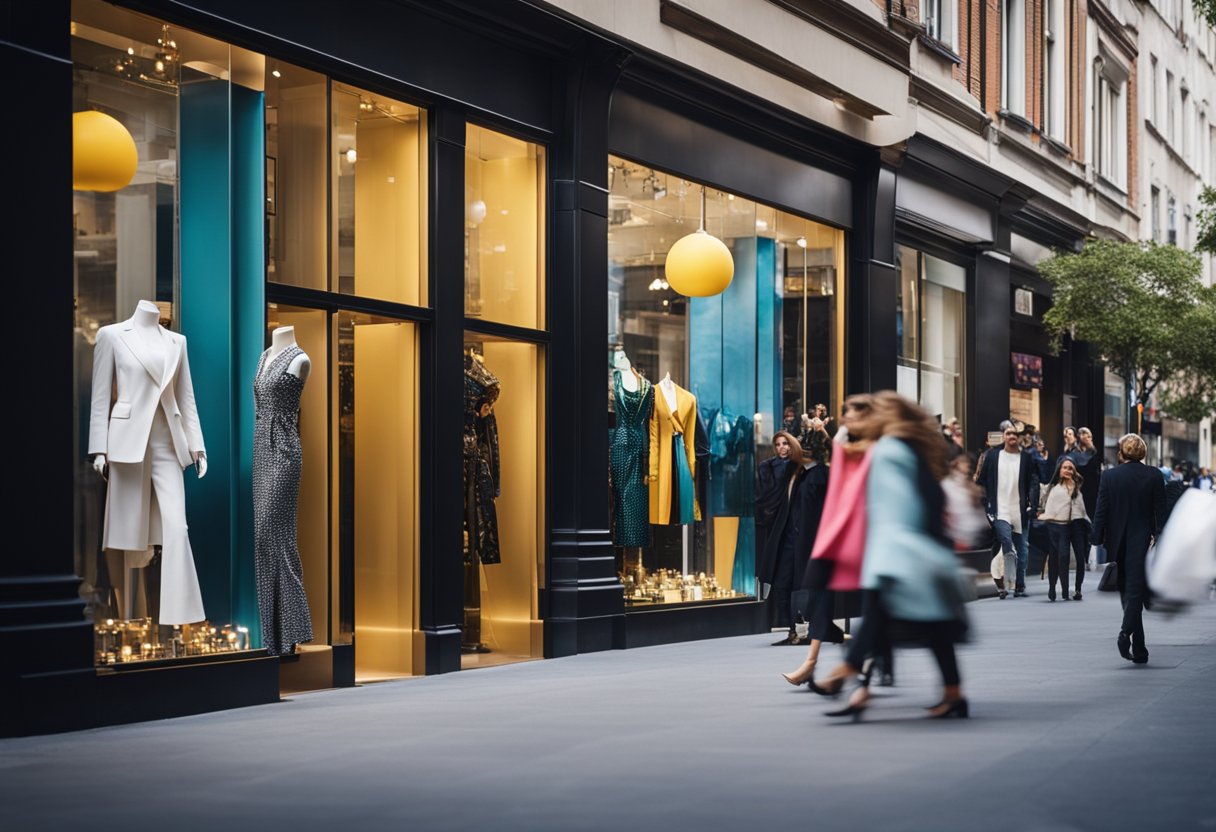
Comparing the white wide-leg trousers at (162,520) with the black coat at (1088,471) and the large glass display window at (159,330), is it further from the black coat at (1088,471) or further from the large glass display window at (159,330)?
the black coat at (1088,471)

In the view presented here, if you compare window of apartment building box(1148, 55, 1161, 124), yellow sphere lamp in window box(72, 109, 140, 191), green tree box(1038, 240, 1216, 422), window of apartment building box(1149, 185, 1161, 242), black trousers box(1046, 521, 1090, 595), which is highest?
window of apartment building box(1148, 55, 1161, 124)

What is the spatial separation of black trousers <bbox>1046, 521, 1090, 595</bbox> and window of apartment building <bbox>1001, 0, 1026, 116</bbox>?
692 cm

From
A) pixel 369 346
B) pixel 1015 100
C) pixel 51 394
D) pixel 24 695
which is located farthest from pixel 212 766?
pixel 1015 100

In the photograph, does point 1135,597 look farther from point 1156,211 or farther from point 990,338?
point 1156,211

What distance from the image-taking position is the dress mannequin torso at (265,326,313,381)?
10805 mm

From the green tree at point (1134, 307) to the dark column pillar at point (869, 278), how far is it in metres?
7.39

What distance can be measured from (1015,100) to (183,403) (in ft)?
59.1

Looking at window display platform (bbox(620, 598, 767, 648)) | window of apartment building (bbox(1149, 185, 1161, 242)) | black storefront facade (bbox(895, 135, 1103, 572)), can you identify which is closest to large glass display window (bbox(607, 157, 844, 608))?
window display platform (bbox(620, 598, 767, 648))

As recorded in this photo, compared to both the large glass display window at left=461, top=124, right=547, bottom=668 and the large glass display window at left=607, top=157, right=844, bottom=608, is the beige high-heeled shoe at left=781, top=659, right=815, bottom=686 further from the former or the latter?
the large glass display window at left=607, top=157, right=844, bottom=608

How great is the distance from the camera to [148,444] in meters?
10.1

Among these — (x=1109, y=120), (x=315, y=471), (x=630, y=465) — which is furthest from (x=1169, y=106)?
(x=315, y=471)

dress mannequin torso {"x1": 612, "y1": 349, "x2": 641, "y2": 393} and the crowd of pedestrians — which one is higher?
dress mannequin torso {"x1": 612, "y1": 349, "x2": 641, "y2": 393}

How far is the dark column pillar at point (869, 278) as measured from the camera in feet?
64.6

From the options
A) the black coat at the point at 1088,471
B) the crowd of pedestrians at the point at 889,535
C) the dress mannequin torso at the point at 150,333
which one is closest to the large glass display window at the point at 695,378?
the crowd of pedestrians at the point at 889,535
